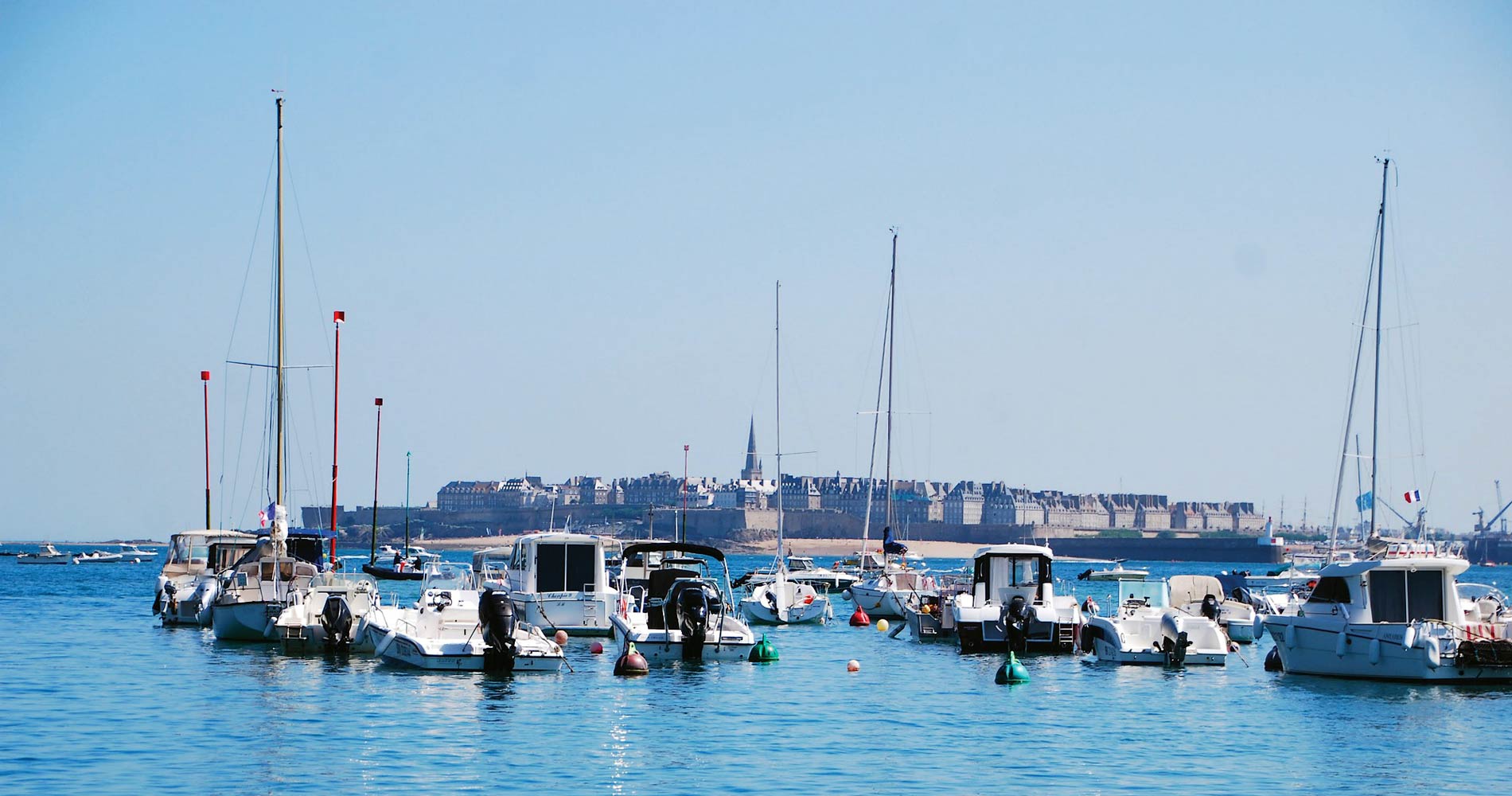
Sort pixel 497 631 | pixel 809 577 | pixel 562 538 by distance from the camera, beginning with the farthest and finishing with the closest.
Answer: pixel 809 577, pixel 562 538, pixel 497 631

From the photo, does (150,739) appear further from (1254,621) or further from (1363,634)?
(1254,621)

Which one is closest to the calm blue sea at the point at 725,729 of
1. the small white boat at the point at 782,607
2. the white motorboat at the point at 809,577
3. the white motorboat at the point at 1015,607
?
the white motorboat at the point at 1015,607

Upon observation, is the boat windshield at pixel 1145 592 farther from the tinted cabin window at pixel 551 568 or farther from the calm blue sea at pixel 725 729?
the tinted cabin window at pixel 551 568

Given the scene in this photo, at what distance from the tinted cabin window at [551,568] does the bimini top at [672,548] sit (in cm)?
202

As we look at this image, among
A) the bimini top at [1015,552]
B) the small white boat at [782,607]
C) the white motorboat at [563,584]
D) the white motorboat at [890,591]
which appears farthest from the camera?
the white motorboat at [890,591]

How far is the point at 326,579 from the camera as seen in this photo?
43.7 metres

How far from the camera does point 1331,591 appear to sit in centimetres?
3662

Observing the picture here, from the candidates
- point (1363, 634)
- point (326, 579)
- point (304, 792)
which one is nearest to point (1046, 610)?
point (1363, 634)

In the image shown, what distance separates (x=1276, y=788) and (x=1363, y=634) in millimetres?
13742

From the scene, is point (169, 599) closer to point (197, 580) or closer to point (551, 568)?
point (197, 580)

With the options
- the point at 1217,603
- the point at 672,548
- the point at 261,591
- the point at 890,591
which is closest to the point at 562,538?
the point at 672,548

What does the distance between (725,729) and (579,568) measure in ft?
56.8

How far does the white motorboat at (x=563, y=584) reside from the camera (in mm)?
43750

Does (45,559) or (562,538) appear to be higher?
(562,538)
